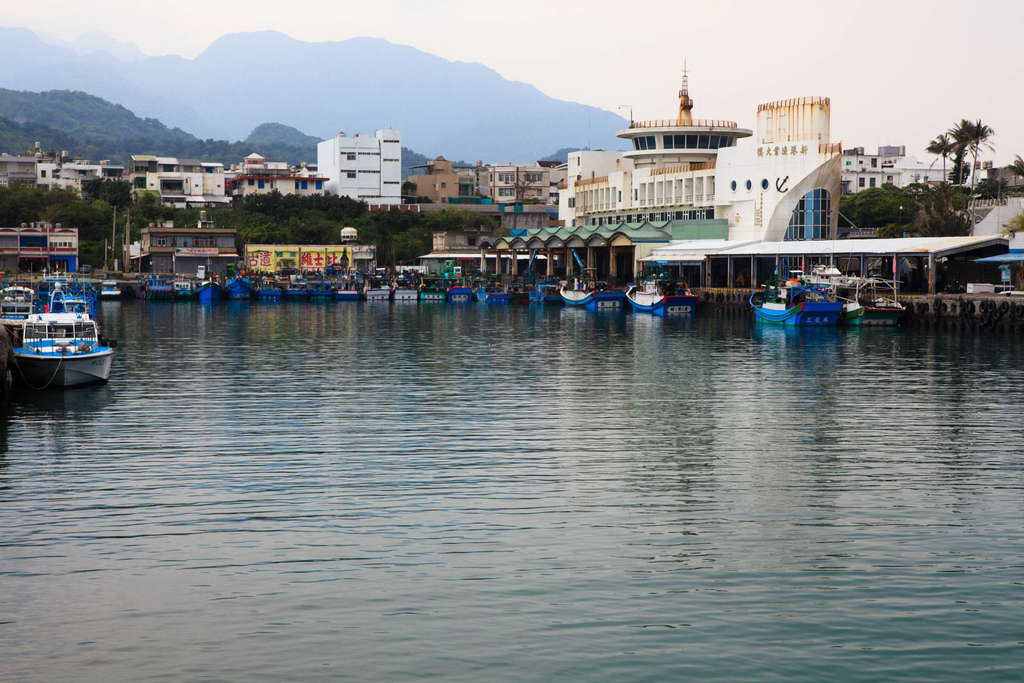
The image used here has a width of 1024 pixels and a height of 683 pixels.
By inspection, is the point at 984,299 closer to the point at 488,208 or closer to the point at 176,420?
the point at 176,420

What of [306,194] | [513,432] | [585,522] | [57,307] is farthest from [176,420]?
[306,194]

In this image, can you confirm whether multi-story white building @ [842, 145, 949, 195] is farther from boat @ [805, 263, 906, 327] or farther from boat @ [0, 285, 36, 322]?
boat @ [0, 285, 36, 322]

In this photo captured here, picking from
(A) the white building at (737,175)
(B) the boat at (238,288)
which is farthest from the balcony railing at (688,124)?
(B) the boat at (238,288)

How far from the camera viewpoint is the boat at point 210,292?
118644 millimetres

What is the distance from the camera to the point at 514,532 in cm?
2017

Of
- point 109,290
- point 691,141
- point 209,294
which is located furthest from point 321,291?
point 691,141

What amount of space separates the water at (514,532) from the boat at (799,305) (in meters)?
32.2

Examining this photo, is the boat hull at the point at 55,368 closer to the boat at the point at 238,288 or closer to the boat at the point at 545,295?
the boat at the point at 545,295

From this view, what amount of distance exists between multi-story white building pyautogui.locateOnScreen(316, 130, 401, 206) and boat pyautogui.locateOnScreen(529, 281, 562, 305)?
79085 mm

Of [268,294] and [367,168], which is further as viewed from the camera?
[367,168]

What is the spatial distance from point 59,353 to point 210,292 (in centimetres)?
8239

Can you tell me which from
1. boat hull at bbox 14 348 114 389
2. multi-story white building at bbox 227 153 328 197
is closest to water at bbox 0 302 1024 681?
boat hull at bbox 14 348 114 389

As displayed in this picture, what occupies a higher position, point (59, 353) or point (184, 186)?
point (184, 186)

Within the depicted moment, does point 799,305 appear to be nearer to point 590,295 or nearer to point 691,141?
point 590,295
